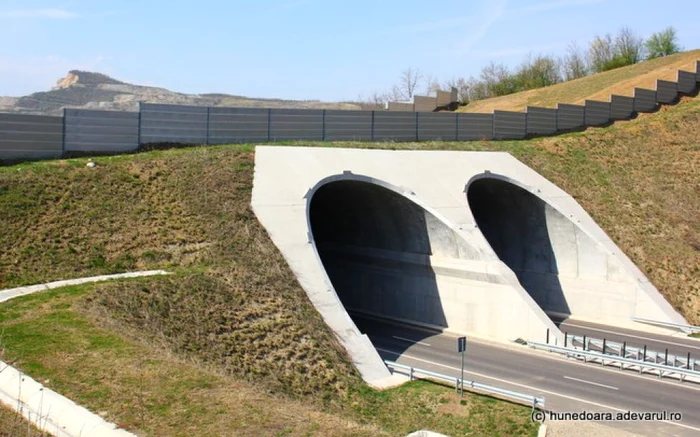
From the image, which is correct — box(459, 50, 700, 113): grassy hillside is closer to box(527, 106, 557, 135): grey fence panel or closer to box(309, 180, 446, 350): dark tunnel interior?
box(527, 106, 557, 135): grey fence panel

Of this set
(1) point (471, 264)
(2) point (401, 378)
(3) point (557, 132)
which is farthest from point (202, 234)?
(3) point (557, 132)

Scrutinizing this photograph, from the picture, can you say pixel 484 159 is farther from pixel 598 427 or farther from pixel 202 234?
pixel 598 427

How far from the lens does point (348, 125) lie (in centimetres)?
4344

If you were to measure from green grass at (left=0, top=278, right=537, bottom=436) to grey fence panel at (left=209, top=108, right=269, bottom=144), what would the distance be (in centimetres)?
1646

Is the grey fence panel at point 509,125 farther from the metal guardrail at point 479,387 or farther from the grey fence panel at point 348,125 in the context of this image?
the metal guardrail at point 479,387

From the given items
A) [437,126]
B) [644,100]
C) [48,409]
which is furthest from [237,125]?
[644,100]

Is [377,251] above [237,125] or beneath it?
beneath

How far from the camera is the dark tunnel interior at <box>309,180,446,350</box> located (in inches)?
1341

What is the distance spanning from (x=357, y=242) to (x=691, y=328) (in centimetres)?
1698

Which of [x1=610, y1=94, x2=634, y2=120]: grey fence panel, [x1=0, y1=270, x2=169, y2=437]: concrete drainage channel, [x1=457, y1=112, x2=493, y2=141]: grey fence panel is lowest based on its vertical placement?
[x1=0, y1=270, x2=169, y2=437]: concrete drainage channel

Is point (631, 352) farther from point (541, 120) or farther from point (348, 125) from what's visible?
point (541, 120)

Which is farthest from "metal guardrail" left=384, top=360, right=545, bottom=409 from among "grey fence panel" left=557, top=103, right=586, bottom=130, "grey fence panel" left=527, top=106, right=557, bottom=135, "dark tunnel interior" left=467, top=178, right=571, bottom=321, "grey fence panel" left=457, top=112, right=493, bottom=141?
"grey fence panel" left=557, top=103, right=586, bottom=130

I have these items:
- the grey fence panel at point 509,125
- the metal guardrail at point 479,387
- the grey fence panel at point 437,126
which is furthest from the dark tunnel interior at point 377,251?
the grey fence panel at point 509,125

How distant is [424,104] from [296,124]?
97.6ft
